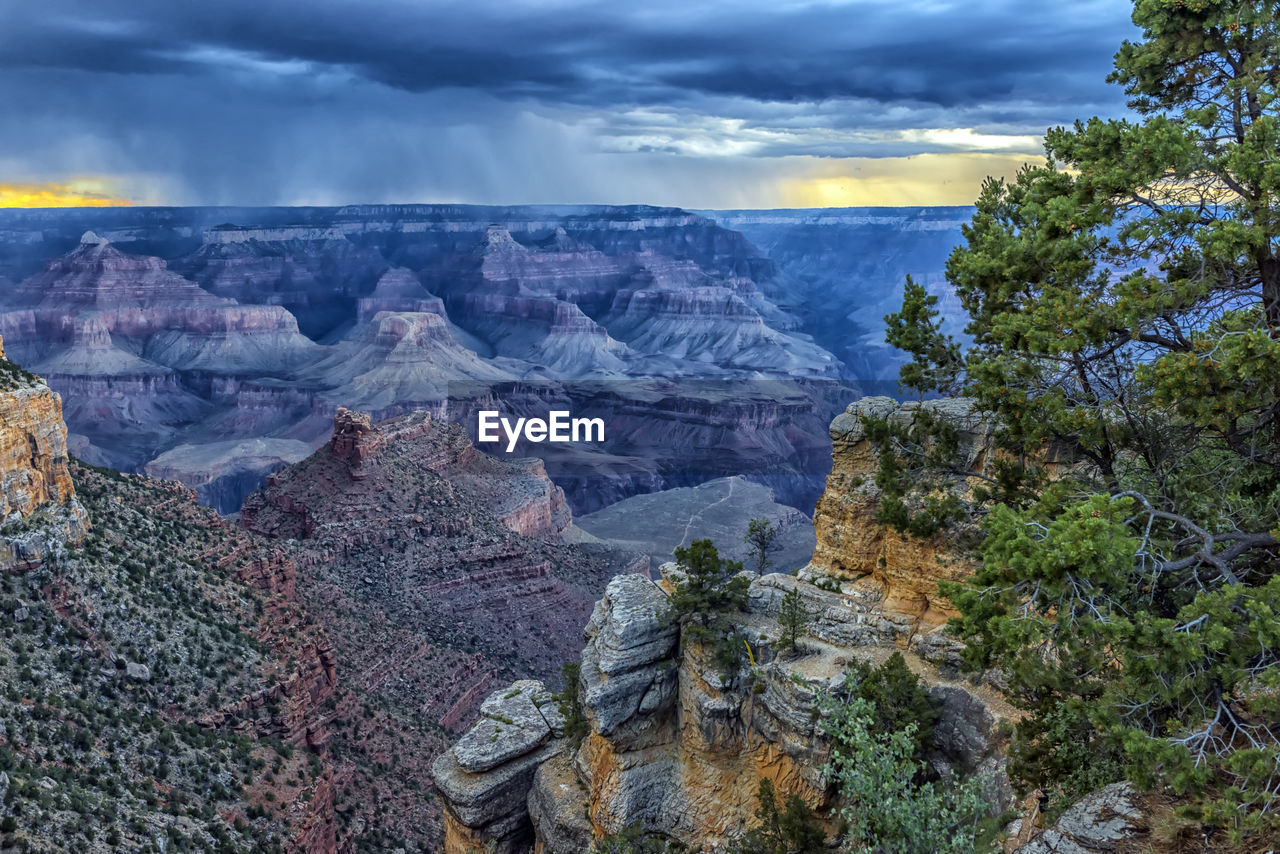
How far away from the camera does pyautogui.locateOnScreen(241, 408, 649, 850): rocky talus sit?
114ft

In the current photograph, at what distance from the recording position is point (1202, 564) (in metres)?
13.9

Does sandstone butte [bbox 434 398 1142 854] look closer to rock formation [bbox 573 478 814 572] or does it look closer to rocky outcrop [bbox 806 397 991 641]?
rocky outcrop [bbox 806 397 991 641]

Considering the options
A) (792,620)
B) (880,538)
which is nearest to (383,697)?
(792,620)

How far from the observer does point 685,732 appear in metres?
23.3

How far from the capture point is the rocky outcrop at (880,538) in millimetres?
21484

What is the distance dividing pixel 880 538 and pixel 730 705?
5457 millimetres

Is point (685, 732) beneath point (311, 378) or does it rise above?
above

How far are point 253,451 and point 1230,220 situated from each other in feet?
423

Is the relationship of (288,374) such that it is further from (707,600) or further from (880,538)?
(880,538)

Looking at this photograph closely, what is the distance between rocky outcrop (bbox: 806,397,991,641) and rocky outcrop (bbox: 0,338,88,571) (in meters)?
22.6

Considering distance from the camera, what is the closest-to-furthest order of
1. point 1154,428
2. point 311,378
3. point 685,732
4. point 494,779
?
1. point 1154,428
2. point 685,732
3. point 494,779
4. point 311,378

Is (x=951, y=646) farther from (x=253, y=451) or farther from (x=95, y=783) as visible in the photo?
(x=253, y=451)

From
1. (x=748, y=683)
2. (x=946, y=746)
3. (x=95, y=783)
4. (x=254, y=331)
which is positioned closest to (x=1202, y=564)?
(x=946, y=746)

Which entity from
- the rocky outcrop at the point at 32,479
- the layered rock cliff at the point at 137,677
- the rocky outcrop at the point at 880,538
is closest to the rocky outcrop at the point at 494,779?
the layered rock cliff at the point at 137,677
